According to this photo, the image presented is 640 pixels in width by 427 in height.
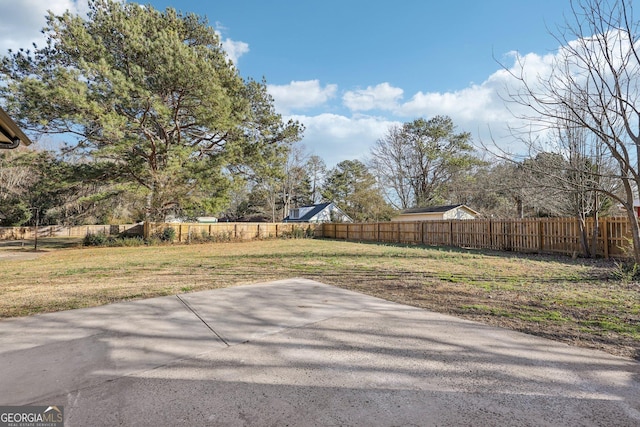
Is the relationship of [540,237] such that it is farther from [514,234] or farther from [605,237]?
[605,237]

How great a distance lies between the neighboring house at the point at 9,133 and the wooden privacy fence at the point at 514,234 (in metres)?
12.4

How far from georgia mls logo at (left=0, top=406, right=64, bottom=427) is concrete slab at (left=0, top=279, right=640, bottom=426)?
→ 0.17ft

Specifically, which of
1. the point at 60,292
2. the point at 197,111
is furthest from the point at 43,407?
the point at 197,111

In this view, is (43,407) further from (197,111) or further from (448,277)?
(197,111)

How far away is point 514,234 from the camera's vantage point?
12.3 metres

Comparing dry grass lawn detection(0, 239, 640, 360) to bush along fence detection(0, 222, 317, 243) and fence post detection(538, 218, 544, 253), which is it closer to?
fence post detection(538, 218, 544, 253)

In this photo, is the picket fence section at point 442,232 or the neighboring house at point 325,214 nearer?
the picket fence section at point 442,232

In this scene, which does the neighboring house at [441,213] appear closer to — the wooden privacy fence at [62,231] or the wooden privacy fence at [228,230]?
the wooden privacy fence at [228,230]

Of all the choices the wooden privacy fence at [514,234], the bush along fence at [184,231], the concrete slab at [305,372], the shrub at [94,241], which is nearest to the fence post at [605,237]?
the wooden privacy fence at [514,234]

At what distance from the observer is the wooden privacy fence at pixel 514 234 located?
30.0 feet

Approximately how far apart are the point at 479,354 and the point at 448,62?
295 inches

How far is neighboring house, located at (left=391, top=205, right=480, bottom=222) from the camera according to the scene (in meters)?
22.5

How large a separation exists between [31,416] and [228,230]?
65.1 ft

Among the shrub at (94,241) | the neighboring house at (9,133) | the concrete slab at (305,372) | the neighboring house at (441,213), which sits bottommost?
→ the concrete slab at (305,372)
